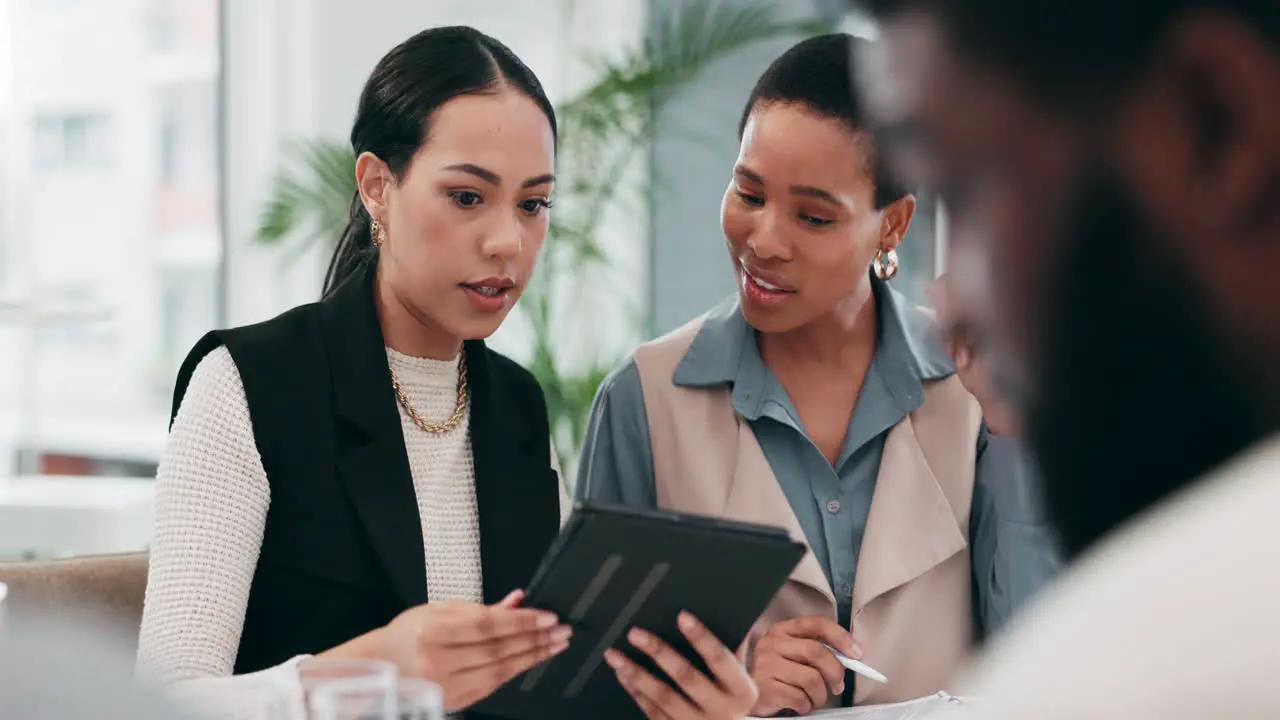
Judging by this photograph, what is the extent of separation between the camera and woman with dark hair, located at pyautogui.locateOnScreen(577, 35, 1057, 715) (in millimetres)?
1901

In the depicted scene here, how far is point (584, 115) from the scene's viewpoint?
3.94 m

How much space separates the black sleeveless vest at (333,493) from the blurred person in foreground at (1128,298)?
1245 mm

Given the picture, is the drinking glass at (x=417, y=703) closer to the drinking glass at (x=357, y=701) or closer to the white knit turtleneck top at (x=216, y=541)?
the drinking glass at (x=357, y=701)

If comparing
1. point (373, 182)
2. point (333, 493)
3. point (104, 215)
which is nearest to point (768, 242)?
point (373, 182)

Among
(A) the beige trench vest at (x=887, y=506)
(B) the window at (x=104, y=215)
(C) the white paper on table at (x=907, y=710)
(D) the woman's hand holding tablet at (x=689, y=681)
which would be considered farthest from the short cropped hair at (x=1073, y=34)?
(B) the window at (x=104, y=215)

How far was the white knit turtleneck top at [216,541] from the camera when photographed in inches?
61.0

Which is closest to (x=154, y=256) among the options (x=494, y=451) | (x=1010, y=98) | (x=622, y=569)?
(x=494, y=451)

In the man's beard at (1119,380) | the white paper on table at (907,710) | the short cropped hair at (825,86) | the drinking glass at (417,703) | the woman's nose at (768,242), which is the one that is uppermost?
the short cropped hair at (825,86)

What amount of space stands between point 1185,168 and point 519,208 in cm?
142

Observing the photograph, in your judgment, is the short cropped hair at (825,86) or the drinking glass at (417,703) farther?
the short cropped hair at (825,86)

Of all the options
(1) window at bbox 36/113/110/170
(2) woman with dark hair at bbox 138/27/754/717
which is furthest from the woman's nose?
(1) window at bbox 36/113/110/170

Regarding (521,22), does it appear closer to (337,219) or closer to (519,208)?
(337,219)

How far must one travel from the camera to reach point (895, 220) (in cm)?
206

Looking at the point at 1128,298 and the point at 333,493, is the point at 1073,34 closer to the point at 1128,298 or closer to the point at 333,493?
the point at 1128,298
